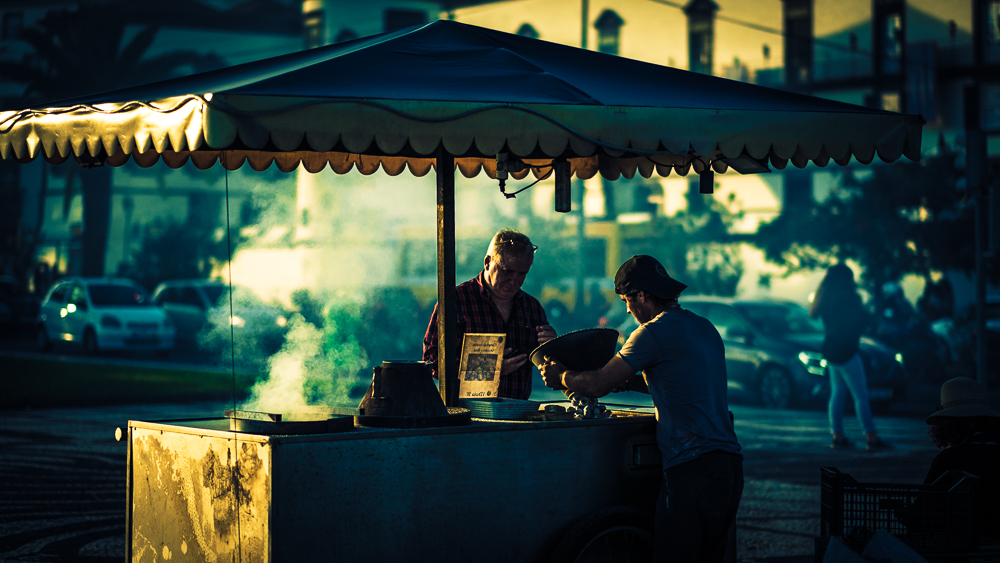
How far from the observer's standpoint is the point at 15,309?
118 feet

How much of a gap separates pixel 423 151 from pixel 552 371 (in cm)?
117

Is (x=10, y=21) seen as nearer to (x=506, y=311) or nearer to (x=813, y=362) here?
(x=813, y=362)

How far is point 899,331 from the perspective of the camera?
21.7 meters

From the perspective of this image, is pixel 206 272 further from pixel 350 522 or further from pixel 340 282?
pixel 350 522

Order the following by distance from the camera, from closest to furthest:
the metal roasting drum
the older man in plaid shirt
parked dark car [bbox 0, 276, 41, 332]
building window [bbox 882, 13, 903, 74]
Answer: the metal roasting drum < the older man in plaid shirt < parked dark car [bbox 0, 276, 41, 332] < building window [bbox 882, 13, 903, 74]

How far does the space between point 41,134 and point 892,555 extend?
3.74 metres

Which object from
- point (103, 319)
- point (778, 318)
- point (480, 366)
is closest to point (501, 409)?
point (480, 366)

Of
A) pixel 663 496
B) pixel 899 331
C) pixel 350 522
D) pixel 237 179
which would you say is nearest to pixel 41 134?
pixel 350 522

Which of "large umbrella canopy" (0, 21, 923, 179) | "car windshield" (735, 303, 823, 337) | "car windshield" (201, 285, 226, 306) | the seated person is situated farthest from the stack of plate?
"car windshield" (201, 285, 226, 306)

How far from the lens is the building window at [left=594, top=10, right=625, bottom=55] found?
50.2 m

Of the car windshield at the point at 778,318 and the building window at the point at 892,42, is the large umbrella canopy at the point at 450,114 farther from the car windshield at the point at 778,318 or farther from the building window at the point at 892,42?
the building window at the point at 892,42

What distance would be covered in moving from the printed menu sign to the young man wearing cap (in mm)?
806

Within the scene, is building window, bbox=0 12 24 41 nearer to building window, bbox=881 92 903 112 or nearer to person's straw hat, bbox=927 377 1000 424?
building window, bbox=881 92 903 112

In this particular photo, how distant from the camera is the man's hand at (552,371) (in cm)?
457
